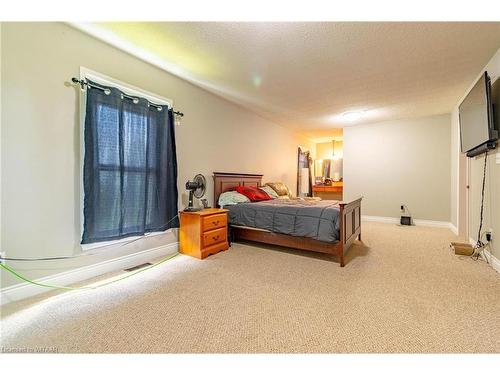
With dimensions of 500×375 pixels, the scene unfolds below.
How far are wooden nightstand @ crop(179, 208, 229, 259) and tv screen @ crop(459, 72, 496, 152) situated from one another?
3179 millimetres

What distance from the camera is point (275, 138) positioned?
18.2 feet

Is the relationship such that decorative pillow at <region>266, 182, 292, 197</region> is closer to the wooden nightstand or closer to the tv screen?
the wooden nightstand

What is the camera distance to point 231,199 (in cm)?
355

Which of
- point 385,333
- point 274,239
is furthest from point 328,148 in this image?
point 385,333

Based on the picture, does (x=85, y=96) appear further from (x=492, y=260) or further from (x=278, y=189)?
(x=492, y=260)

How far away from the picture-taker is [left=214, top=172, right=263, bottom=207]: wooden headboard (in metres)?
3.72

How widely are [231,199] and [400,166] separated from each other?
418cm

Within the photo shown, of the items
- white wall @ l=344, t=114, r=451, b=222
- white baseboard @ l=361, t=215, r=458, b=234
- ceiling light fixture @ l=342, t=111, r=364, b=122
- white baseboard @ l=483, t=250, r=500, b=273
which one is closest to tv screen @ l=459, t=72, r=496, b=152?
white baseboard @ l=483, t=250, r=500, b=273
